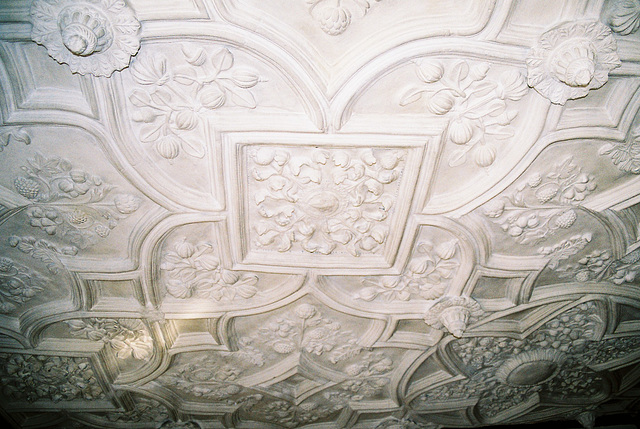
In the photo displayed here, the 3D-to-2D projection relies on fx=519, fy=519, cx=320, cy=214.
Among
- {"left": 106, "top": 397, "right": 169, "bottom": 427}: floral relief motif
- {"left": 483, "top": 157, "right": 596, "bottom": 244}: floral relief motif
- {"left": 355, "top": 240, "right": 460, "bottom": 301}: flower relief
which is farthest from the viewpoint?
{"left": 106, "top": 397, "right": 169, "bottom": 427}: floral relief motif

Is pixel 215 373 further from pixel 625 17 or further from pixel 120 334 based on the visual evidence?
pixel 625 17

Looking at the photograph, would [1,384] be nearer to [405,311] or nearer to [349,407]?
[349,407]

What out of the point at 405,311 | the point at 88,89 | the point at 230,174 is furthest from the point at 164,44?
the point at 405,311

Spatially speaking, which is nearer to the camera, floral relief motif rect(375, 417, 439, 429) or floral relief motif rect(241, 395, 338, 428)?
floral relief motif rect(241, 395, 338, 428)

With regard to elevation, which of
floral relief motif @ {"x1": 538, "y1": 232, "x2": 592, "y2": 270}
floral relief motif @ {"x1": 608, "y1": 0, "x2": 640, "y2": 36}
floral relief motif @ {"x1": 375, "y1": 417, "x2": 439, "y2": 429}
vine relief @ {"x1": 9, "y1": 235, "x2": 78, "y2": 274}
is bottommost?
floral relief motif @ {"x1": 375, "y1": 417, "x2": 439, "y2": 429}

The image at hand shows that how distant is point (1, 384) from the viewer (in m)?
6.85

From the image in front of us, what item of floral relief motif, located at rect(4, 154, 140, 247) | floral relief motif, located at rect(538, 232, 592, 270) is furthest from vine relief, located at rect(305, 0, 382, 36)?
floral relief motif, located at rect(538, 232, 592, 270)

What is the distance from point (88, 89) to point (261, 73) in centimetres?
144

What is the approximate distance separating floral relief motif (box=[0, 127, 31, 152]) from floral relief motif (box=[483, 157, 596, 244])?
438 centimetres

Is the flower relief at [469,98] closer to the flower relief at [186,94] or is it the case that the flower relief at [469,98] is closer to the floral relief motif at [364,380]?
the flower relief at [186,94]

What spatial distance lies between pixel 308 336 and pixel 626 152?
4078mm

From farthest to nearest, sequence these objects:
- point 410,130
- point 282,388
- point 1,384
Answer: point 282,388
point 1,384
point 410,130

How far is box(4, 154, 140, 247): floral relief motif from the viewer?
4848 millimetres

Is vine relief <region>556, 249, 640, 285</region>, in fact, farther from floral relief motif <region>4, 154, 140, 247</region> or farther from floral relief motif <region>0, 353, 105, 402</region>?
floral relief motif <region>0, 353, 105, 402</region>
